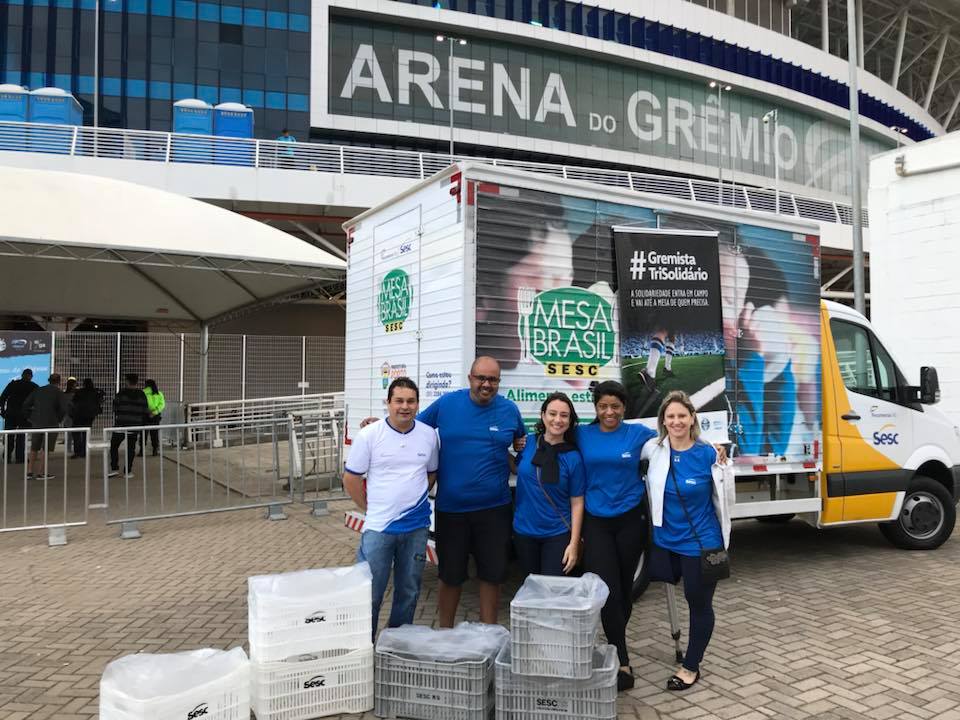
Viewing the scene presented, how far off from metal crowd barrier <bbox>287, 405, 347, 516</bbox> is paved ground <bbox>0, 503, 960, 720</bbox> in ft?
4.23

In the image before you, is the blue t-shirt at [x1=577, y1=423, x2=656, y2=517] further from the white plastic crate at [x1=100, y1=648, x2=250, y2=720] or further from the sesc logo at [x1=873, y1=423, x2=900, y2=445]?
the sesc logo at [x1=873, y1=423, x2=900, y2=445]

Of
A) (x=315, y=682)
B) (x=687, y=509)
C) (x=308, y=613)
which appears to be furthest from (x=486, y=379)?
(x=315, y=682)

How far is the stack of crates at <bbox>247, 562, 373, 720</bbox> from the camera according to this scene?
3.41 meters

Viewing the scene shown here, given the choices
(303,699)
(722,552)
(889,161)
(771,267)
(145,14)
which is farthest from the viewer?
(145,14)

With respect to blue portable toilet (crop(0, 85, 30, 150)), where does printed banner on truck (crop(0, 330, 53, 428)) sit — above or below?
below

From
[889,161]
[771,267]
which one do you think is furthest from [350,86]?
[771,267]

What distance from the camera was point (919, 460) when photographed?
694 centimetres

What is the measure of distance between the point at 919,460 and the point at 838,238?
28.7 metres

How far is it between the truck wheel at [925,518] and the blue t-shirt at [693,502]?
174 inches

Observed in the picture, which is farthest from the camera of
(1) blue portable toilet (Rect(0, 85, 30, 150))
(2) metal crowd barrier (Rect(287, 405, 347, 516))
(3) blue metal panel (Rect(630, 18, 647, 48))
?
(3) blue metal panel (Rect(630, 18, 647, 48))

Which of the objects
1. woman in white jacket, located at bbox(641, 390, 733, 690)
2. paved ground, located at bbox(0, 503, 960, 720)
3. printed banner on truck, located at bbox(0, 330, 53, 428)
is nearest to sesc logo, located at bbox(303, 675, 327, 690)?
paved ground, located at bbox(0, 503, 960, 720)

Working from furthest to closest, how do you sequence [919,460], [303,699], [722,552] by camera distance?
[919,460]
[722,552]
[303,699]

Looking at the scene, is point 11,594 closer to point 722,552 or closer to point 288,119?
point 722,552

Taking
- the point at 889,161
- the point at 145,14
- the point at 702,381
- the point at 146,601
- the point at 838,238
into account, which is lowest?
the point at 146,601
